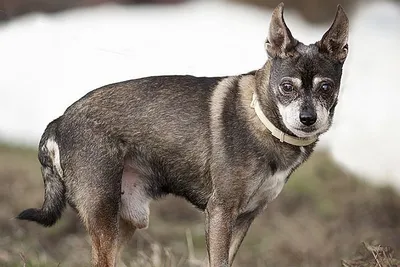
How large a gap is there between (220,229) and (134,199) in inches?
28.1

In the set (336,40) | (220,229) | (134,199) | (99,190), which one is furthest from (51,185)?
(336,40)

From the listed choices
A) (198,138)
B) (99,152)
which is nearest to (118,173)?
(99,152)

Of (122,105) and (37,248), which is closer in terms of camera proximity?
(122,105)

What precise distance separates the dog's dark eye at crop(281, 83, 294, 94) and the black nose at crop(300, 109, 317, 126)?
0.68 feet

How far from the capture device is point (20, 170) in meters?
11.8

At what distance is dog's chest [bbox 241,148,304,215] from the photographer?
582 centimetres

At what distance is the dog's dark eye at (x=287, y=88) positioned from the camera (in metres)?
5.67

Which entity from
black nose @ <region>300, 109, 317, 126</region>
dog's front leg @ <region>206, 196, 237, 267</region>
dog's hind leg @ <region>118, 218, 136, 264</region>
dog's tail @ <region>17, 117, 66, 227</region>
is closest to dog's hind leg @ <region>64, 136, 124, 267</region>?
dog's tail @ <region>17, 117, 66, 227</region>

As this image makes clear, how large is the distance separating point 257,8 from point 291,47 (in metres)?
5.97

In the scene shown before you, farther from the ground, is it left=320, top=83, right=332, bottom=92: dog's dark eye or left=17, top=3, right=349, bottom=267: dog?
left=320, top=83, right=332, bottom=92: dog's dark eye

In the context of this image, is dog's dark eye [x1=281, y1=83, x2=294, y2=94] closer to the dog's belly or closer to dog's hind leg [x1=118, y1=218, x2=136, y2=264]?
the dog's belly

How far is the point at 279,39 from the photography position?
5.86 m

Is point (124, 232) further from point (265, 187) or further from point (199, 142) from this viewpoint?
point (265, 187)

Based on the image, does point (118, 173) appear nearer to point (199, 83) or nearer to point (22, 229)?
point (199, 83)
